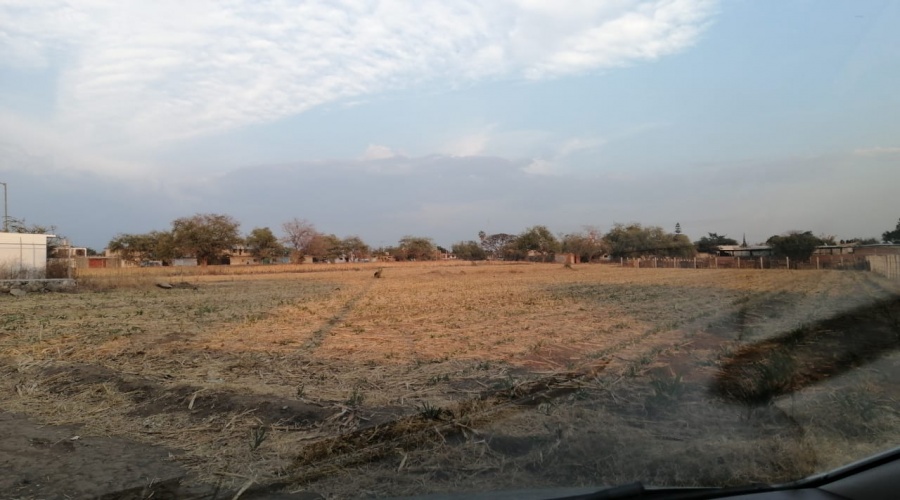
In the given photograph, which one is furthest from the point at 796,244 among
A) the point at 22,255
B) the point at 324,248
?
the point at 324,248

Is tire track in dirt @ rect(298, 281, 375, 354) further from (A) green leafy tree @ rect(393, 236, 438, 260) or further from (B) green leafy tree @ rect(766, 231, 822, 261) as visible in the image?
(A) green leafy tree @ rect(393, 236, 438, 260)

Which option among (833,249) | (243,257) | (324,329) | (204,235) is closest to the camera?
(324,329)

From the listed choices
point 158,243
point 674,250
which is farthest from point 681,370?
point 158,243

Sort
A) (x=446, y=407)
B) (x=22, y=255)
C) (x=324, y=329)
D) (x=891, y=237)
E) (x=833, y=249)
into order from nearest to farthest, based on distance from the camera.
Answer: (x=446, y=407) → (x=324, y=329) → (x=891, y=237) → (x=22, y=255) → (x=833, y=249)

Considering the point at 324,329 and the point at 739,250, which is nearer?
the point at 324,329

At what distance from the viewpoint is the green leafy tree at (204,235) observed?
72938 millimetres

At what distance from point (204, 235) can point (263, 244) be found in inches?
794

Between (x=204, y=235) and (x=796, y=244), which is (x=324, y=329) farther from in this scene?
(x=204, y=235)

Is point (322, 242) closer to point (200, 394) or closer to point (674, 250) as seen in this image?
point (674, 250)

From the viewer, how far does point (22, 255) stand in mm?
31281

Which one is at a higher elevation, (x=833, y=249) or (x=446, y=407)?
(x=833, y=249)

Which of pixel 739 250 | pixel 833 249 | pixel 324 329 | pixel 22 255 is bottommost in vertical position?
pixel 324 329

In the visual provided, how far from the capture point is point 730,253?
52.4m

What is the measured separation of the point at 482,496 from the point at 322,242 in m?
100
